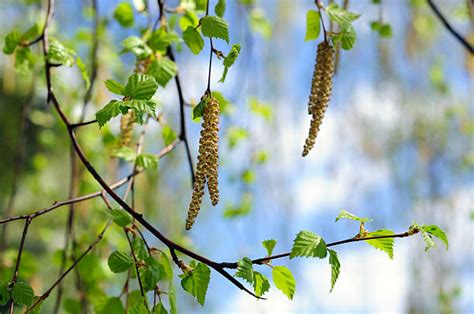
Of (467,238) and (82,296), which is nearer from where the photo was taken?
(82,296)

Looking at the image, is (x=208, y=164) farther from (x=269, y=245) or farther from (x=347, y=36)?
(x=347, y=36)

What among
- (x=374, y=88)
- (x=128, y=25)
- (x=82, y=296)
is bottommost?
(x=82, y=296)

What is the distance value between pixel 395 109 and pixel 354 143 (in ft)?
1.18

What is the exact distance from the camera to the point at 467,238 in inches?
126

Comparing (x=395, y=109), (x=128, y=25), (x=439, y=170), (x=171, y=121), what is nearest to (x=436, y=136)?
(x=439, y=170)

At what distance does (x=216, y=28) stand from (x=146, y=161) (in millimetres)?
394

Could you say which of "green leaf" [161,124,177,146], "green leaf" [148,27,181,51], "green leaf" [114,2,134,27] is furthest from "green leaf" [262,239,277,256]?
"green leaf" [114,2,134,27]

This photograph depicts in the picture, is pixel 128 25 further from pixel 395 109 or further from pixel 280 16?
pixel 395 109

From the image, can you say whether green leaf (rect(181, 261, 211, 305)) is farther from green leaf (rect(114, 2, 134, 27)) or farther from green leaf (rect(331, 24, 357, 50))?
green leaf (rect(114, 2, 134, 27))

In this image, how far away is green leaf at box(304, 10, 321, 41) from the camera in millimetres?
860

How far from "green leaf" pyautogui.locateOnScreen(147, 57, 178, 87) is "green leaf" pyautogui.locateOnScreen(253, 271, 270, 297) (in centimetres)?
36

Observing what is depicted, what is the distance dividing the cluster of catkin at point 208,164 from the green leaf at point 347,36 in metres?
0.21

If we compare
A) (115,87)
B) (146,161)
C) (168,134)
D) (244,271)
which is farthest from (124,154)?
(244,271)

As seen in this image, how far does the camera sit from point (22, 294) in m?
0.74
